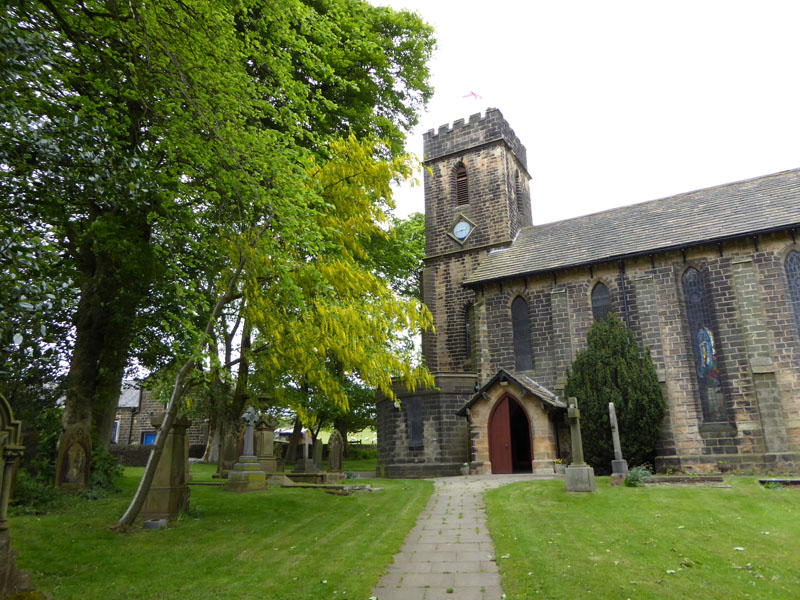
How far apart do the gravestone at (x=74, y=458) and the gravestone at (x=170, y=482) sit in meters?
2.82

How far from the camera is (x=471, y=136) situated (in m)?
27.3

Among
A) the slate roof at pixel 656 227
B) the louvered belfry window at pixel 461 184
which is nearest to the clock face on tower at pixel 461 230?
the louvered belfry window at pixel 461 184

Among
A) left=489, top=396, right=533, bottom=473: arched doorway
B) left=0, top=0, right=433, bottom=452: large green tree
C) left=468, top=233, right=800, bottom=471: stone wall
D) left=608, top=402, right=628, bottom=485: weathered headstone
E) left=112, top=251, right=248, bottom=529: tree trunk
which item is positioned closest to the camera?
left=0, top=0, right=433, bottom=452: large green tree

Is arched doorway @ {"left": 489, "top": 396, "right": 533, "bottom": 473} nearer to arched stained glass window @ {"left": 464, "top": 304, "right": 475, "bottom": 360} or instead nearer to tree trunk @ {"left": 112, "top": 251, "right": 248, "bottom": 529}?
arched stained glass window @ {"left": 464, "top": 304, "right": 475, "bottom": 360}

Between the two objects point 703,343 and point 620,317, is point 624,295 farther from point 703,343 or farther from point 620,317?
point 703,343

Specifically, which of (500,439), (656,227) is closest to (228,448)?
(500,439)

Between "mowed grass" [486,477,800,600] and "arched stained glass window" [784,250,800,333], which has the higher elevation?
"arched stained glass window" [784,250,800,333]

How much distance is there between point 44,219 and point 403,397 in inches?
604

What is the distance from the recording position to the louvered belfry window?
27.3 m

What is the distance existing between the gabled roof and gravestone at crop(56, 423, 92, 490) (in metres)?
12.8

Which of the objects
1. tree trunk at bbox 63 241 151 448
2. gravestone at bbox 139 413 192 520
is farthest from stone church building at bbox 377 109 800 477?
gravestone at bbox 139 413 192 520

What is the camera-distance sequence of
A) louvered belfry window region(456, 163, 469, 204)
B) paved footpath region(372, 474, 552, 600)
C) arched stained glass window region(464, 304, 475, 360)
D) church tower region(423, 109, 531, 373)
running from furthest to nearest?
louvered belfry window region(456, 163, 469, 204) → church tower region(423, 109, 531, 373) → arched stained glass window region(464, 304, 475, 360) → paved footpath region(372, 474, 552, 600)

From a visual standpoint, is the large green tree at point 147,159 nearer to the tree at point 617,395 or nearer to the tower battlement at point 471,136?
the tree at point 617,395

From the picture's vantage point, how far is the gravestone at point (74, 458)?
11.1 m
